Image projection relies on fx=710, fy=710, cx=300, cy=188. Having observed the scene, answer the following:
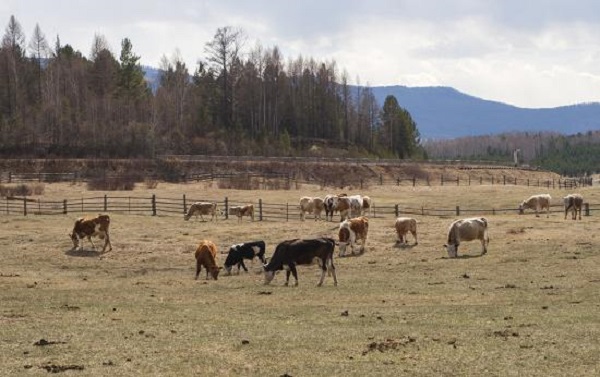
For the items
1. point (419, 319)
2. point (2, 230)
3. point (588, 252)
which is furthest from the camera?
point (2, 230)

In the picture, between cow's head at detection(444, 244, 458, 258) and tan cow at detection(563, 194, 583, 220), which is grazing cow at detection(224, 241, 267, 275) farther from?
tan cow at detection(563, 194, 583, 220)

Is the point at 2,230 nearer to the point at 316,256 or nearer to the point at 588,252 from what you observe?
the point at 316,256

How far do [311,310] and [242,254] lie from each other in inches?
396

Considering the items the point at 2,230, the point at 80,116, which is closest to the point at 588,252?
the point at 2,230

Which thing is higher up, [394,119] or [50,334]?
[394,119]

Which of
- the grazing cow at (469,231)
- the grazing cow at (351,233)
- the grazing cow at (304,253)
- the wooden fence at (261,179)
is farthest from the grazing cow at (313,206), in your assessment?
the wooden fence at (261,179)

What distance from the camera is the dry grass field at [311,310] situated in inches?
463

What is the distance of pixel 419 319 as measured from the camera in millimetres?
15773

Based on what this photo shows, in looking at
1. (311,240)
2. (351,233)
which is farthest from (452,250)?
(311,240)

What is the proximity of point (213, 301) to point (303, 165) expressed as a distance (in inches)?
2950

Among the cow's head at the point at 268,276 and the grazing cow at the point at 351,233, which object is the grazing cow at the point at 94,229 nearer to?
the grazing cow at the point at 351,233

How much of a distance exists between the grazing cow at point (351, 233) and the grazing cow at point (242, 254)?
4.65 meters

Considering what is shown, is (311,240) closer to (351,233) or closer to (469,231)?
(351,233)

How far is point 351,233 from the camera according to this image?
1246 inches
